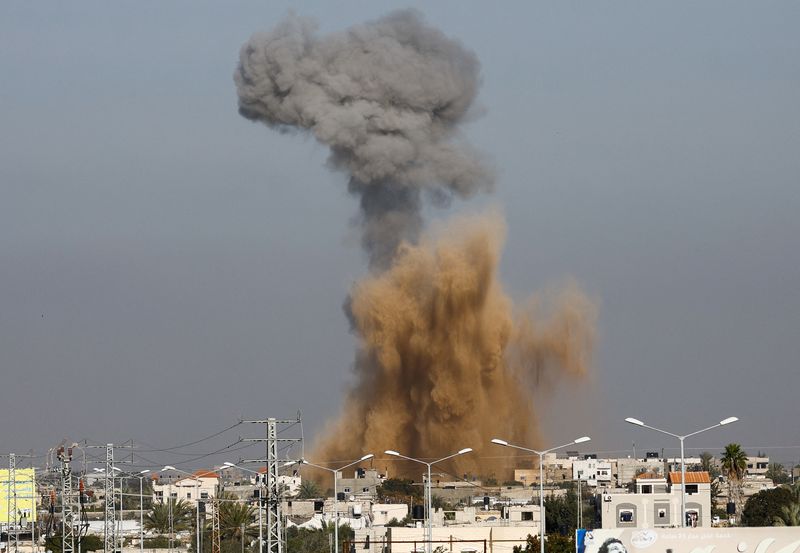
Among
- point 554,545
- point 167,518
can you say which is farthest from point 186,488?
point 554,545

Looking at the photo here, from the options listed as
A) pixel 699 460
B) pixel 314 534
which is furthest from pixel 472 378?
pixel 699 460

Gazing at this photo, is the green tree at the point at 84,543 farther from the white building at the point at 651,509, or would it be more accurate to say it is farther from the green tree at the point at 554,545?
the green tree at the point at 554,545

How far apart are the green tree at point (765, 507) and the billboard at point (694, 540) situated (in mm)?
39210

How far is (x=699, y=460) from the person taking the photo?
176 meters

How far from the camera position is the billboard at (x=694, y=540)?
40844 mm

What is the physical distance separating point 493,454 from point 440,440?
1591cm

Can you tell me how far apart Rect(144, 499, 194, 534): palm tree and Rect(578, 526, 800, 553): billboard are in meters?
68.4

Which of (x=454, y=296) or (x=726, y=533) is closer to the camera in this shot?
(x=726, y=533)

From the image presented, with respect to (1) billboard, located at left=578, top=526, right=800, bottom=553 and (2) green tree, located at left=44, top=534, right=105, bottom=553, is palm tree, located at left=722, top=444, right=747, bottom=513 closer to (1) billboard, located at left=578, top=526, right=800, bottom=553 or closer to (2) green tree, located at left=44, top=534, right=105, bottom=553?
(2) green tree, located at left=44, top=534, right=105, bottom=553

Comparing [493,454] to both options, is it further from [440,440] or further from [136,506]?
[136,506]

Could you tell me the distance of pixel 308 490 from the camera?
12912 centimetres

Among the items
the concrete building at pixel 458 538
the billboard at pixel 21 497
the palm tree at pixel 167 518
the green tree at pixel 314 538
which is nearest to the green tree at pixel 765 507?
the concrete building at pixel 458 538

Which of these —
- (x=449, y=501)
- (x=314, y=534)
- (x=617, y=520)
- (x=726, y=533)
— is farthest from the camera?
(x=449, y=501)

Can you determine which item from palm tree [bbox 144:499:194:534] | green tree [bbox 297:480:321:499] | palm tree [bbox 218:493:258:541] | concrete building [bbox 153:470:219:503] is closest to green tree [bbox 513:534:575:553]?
palm tree [bbox 218:493:258:541]
